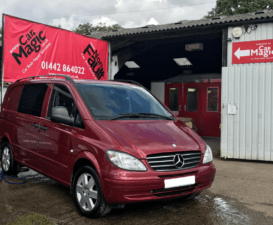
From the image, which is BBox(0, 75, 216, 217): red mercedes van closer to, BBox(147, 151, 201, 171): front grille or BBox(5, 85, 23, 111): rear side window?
BBox(147, 151, 201, 171): front grille

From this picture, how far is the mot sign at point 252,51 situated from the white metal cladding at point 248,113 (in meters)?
0.17

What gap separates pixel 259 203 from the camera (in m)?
4.56

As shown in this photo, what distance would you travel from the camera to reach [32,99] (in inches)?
209

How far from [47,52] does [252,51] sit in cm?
565

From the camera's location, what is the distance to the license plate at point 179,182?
3.58 metres

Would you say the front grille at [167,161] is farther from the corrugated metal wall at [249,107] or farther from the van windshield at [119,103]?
the corrugated metal wall at [249,107]

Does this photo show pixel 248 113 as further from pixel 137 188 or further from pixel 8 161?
pixel 8 161

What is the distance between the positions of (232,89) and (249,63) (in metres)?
0.77

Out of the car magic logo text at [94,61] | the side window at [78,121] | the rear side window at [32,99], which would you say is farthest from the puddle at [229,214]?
the car magic logo text at [94,61]

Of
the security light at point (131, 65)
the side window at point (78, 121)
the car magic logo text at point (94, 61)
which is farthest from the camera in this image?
the security light at point (131, 65)

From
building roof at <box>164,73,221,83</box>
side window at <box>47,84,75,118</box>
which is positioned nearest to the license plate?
side window at <box>47,84,75,118</box>

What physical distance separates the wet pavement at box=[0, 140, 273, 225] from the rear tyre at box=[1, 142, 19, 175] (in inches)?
15.8

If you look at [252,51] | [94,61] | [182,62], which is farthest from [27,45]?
[182,62]

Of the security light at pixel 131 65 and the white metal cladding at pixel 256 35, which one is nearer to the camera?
the white metal cladding at pixel 256 35
